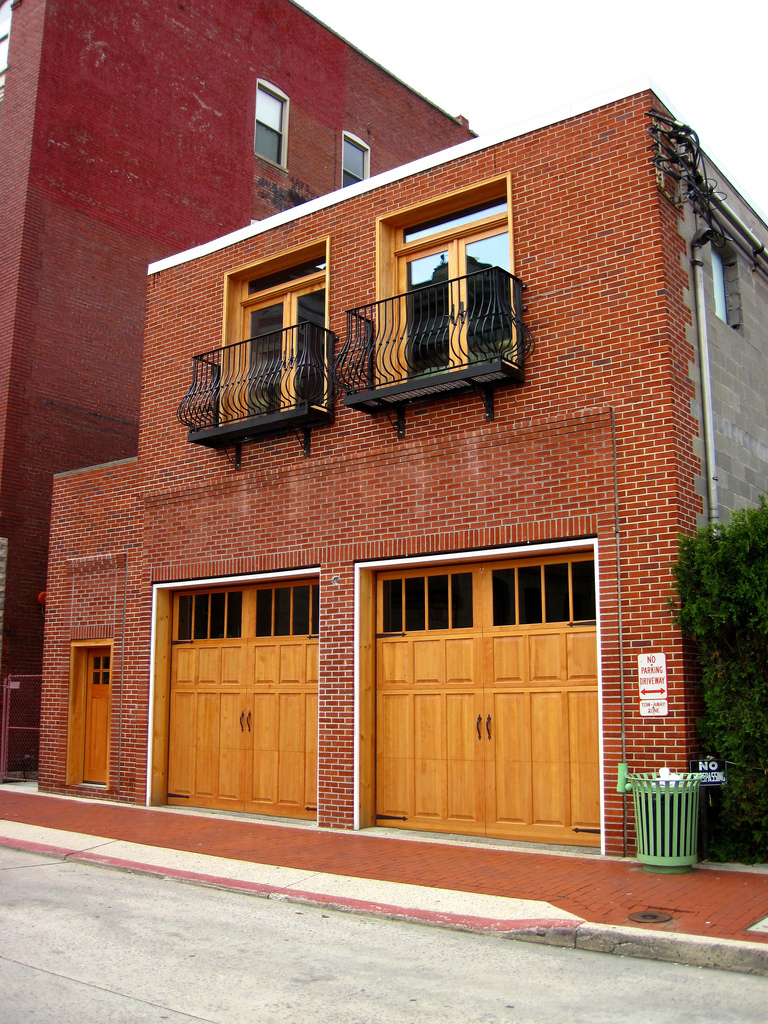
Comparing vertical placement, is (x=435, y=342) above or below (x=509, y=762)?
above

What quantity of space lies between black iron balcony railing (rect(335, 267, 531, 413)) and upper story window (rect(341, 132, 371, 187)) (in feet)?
45.9

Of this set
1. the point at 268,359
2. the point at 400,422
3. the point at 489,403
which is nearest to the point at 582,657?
the point at 489,403

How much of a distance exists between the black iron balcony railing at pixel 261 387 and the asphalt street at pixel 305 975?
6046 mm

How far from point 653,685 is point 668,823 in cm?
123

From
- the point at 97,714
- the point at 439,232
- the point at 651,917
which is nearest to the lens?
the point at 651,917

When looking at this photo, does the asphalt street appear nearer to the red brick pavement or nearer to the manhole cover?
the manhole cover

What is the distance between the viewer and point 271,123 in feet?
73.1

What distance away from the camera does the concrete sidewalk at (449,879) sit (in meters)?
6.17

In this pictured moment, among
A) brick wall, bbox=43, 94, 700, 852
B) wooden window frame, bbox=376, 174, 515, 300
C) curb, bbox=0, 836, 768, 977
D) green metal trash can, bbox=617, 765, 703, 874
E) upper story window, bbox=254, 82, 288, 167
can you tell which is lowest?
curb, bbox=0, 836, 768, 977

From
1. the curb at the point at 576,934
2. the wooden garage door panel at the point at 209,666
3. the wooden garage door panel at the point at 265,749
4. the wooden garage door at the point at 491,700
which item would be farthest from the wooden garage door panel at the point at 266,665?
the curb at the point at 576,934

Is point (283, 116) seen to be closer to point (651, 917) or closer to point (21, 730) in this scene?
point (21, 730)

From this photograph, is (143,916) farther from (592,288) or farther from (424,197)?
(424,197)

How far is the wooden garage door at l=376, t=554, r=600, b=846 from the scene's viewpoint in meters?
9.41

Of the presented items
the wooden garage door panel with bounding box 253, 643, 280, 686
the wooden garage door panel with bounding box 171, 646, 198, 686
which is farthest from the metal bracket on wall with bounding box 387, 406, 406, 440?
the wooden garage door panel with bounding box 171, 646, 198, 686
